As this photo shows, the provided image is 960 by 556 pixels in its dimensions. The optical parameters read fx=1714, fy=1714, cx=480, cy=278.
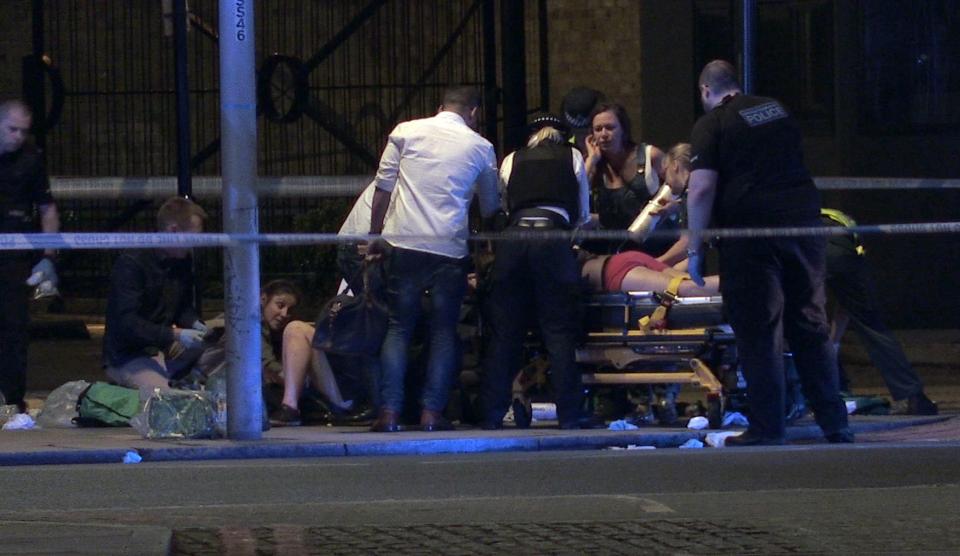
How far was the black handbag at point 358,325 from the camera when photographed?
355 inches

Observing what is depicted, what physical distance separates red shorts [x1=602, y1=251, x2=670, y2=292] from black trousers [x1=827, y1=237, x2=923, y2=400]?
3.52ft

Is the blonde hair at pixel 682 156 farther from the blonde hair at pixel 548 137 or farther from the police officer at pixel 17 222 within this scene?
the police officer at pixel 17 222

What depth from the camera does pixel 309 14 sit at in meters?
19.2

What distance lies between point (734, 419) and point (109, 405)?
132 inches

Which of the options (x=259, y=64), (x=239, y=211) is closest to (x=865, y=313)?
(x=239, y=211)

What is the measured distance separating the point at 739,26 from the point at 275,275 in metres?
7.81

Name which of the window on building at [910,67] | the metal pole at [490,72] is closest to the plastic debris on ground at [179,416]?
the metal pole at [490,72]

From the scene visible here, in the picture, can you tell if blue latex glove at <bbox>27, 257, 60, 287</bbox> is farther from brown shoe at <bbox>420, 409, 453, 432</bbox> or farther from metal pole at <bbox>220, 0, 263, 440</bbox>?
brown shoe at <bbox>420, 409, 453, 432</bbox>

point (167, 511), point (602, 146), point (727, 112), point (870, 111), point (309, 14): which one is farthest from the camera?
point (309, 14)

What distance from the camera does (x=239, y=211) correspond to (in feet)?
27.8

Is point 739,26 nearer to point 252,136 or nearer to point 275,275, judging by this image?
point 252,136

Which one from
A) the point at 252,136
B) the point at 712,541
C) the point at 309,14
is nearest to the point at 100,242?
the point at 252,136

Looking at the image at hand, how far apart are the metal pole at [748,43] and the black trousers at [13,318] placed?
4221 millimetres

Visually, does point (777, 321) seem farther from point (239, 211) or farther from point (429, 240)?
point (239, 211)
